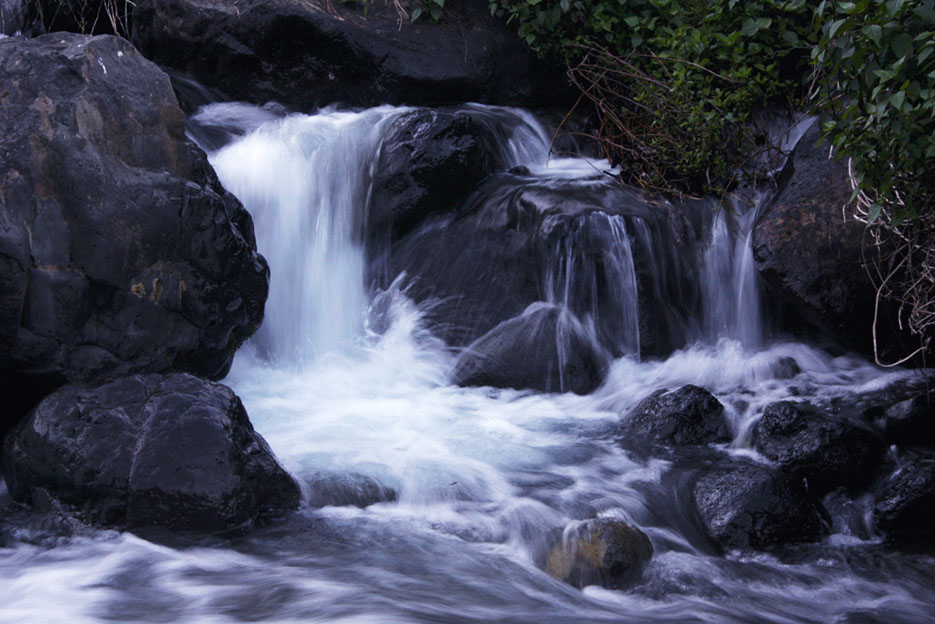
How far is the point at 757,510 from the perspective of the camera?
388cm

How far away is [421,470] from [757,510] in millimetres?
1537

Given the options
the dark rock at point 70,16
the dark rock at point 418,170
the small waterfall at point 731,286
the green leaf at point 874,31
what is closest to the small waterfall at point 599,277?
the small waterfall at point 731,286

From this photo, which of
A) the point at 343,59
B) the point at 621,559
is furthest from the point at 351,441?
the point at 343,59

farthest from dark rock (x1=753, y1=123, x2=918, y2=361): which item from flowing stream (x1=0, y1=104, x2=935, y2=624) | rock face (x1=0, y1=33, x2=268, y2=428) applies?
rock face (x1=0, y1=33, x2=268, y2=428)

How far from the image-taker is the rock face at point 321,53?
7.56 m

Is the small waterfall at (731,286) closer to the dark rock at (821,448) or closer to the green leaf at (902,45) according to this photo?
the dark rock at (821,448)

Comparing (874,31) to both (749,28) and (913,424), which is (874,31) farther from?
(749,28)

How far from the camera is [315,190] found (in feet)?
21.4

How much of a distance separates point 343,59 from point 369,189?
168 centimetres

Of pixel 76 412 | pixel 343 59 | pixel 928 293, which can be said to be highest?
pixel 343 59

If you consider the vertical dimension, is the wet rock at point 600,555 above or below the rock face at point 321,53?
below

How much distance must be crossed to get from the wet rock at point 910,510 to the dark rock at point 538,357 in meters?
1.94

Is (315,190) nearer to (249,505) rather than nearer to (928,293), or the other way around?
(249,505)

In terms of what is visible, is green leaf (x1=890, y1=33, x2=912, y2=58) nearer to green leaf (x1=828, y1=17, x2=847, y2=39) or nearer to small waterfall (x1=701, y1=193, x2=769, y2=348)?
green leaf (x1=828, y1=17, x2=847, y2=39)
